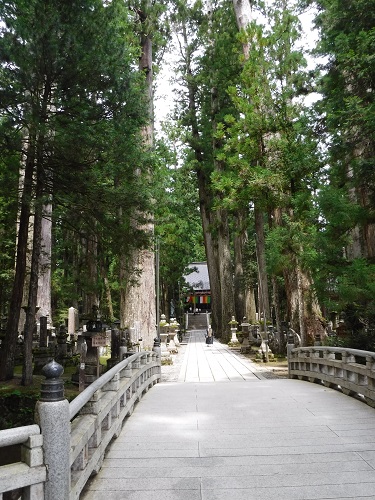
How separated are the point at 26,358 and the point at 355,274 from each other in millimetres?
7043

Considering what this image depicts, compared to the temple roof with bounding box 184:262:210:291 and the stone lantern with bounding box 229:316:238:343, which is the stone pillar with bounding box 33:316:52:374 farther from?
the temple roof with bounding box 184:262:210:291

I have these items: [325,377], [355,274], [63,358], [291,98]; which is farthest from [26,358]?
[291,98]

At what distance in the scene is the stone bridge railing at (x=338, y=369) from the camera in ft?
21.2

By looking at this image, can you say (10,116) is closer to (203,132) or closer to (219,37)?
(219,37)

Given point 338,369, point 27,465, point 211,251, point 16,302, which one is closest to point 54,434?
point 27,465

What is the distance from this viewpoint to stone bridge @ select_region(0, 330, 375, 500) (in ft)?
8.81

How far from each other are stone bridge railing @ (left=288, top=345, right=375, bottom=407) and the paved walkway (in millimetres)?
253

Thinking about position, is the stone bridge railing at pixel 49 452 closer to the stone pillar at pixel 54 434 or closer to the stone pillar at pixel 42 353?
the stone pillar at pixel 54 434

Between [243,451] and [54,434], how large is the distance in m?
2.47

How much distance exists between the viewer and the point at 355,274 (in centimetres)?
827

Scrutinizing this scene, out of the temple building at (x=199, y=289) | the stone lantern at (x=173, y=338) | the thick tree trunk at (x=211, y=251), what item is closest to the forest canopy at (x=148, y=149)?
the stone lantern at (x=173, y=338)

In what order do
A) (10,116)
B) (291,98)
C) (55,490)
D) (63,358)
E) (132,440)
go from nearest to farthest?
1. (55,490)
2. (132,440)
3. (10,116)
4. (63,358)
5. (291,98)

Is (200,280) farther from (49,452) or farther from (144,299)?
(49,452)

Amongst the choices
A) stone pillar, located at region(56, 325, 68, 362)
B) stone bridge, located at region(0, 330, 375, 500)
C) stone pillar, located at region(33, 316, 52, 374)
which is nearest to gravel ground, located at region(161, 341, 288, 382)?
stone pillar, located at region(56, 325, 68, 362)
